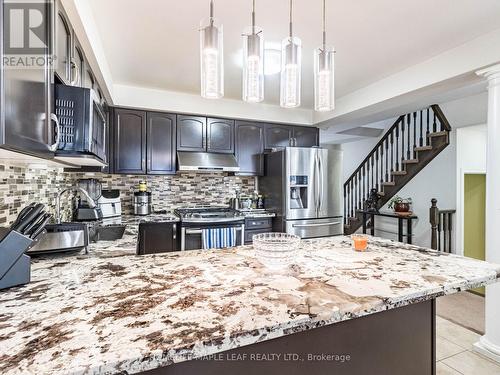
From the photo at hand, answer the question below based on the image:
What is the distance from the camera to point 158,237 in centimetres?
307

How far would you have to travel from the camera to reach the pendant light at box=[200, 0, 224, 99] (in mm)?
1173

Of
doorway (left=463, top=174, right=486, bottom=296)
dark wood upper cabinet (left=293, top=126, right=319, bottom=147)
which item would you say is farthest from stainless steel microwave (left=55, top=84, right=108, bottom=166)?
doorway (left=463, top=174, right=486, bottom=296)

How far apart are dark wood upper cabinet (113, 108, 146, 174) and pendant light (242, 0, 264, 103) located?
7.99ft

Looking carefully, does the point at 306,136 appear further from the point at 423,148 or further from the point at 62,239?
the point at 62,239

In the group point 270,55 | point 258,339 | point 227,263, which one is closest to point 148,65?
point 270,55

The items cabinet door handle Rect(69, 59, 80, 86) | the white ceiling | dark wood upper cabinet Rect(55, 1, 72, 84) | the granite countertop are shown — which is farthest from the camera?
the white ceiling

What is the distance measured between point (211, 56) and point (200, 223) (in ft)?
7.49

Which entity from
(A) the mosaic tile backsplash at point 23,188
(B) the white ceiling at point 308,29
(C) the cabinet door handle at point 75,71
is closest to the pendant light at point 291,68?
(B) the white ceiling at point 308,29

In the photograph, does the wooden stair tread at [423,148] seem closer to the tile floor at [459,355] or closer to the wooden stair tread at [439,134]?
the wooden stair tread at [439,134]

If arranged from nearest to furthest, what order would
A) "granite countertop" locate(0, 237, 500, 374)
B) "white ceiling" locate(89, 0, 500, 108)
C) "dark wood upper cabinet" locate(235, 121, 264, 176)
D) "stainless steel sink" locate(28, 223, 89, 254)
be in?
"granite countertop" locate(0, 237, 500, 374) < "stainless steel sink" locate(28, 223, 89, 254) < "white ceiling" locate(89, 0, 500, 108) < "dark wood upper cabinet" locate(235, 121, 264, 176)

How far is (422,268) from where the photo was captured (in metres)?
1.23

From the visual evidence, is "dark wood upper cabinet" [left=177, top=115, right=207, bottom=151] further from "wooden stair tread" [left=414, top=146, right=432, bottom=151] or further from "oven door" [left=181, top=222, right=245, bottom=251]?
"wooden stair tread" [left=414, top=146, right=432, bottom=151]

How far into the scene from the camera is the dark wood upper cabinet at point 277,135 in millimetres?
4027

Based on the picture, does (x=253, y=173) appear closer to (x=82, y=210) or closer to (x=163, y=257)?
(x=82, y=210)
